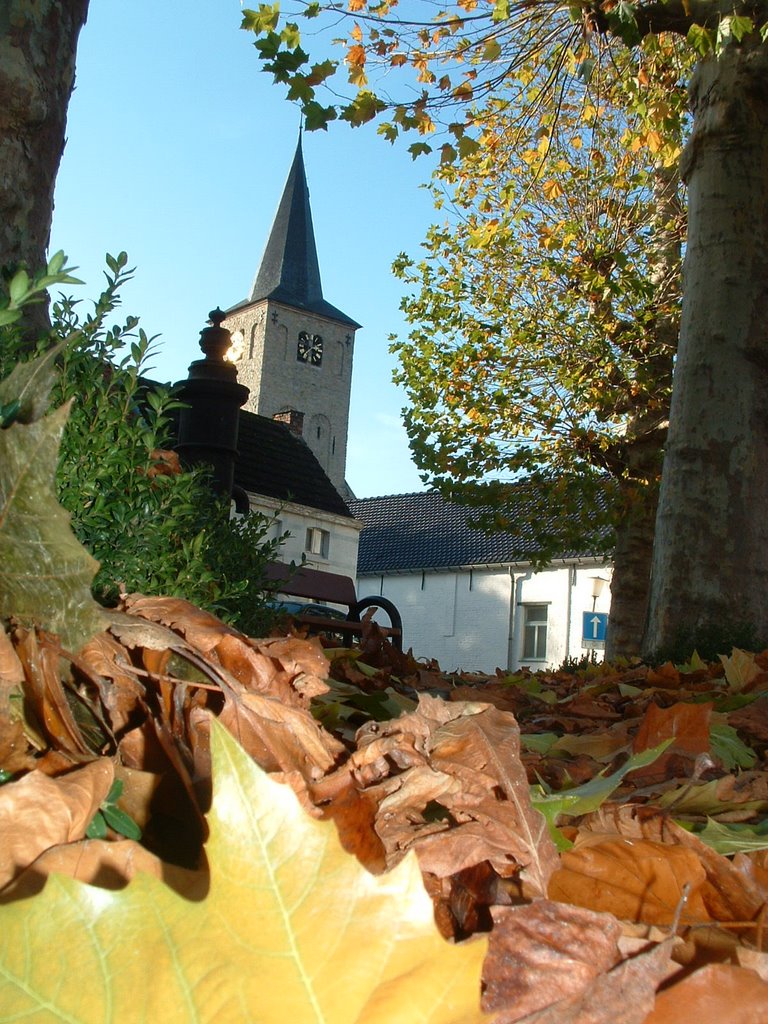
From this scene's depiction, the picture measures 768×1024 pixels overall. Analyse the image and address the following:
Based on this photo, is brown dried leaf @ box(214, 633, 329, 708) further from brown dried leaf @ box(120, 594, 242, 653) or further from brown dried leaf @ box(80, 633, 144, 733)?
brown dried leaf @ box(80, 633, 144, 733)

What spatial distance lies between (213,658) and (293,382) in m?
79.5

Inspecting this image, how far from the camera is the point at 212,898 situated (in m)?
0.68

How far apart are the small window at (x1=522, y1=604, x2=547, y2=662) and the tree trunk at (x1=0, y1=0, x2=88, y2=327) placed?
36762 mm

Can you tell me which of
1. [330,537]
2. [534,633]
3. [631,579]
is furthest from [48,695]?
[330,537]

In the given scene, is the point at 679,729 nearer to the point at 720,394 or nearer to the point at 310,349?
the point at 720,394

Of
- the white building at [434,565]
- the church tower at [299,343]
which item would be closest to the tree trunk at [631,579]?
the white building at [434,565]

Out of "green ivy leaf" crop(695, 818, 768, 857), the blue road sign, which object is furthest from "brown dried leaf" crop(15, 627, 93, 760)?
the blue road sign

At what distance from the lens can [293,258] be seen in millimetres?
75438

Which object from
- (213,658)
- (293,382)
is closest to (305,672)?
(213,658)

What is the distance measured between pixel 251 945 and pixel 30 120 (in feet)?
11.8

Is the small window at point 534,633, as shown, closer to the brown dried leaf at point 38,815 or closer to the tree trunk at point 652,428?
the tree trunk at point 652,428

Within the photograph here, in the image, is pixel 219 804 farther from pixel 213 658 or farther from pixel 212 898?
pixel 213 658

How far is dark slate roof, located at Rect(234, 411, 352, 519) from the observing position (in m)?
34.1

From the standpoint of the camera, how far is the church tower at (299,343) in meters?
75.2
